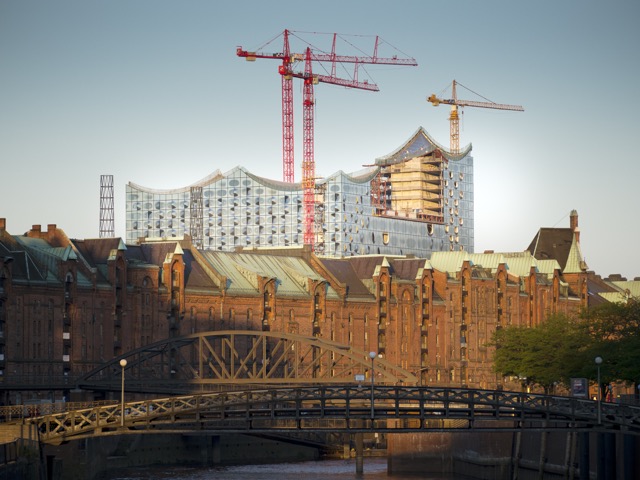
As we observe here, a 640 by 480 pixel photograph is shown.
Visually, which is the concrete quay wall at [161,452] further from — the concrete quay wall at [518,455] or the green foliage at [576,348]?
the green foliage at [576,348]

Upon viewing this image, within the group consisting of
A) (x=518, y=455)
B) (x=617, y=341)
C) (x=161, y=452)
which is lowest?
(x=161, y=452)

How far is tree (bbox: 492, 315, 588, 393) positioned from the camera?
164m

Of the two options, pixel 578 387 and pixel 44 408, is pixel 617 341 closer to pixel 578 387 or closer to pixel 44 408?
pixel 578 387

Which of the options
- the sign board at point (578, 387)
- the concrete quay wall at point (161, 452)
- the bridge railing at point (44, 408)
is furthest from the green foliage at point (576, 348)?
the bridge railing at point (44, 408)

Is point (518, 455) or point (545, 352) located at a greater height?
point (545, 352)

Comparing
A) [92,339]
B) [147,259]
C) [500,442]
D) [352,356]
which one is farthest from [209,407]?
[147,259]

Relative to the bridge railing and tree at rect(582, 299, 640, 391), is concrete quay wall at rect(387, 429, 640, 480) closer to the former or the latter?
tree at rect(582, 299, 640, 391)

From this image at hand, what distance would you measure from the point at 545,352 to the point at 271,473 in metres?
45.2

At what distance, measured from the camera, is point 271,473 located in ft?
465

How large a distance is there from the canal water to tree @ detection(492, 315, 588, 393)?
66.0ft

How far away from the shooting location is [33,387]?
15012 cm

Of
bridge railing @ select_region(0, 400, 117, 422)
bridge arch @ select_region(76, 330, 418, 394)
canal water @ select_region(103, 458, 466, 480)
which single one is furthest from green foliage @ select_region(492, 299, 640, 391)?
bridge railing @ select_region(0, 400, 117, 422)

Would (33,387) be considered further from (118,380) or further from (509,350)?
(509,350)

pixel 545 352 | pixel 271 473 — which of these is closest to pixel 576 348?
pixel 545 352
